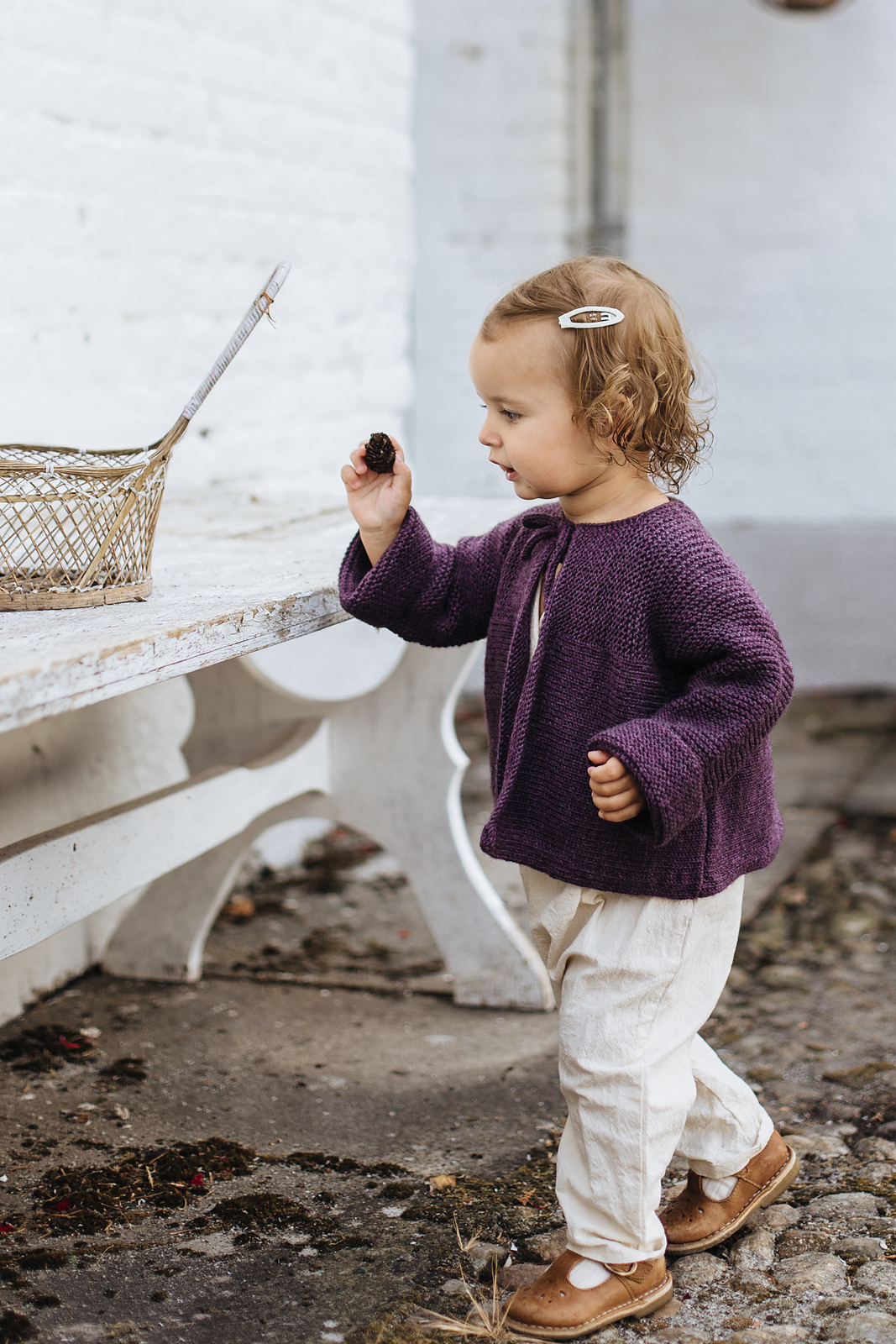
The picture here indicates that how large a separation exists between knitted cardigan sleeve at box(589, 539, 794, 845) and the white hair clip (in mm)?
267

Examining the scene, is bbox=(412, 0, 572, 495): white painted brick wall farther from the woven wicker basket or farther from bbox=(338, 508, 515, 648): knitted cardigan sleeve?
the woven wicker basket

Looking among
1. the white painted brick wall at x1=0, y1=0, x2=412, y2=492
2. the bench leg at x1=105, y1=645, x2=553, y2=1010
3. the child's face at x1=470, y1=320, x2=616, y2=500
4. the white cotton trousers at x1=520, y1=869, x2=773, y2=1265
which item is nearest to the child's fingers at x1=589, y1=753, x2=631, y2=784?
the white cotton trousers at x1=520, y1=869, x2=773, y2=1265

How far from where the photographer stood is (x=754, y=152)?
4672mm

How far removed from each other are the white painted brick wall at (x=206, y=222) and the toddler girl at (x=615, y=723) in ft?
3.54

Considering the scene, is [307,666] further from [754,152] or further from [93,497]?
[754,152]

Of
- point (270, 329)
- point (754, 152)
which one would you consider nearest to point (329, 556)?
point (270, 329)

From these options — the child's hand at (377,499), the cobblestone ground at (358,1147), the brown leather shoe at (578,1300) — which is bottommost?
the cobblestone ground at (358,1147)

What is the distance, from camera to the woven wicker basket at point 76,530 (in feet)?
4.68

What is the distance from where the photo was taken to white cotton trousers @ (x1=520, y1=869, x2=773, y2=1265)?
1.51 meters

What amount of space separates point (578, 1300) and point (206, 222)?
2125mm

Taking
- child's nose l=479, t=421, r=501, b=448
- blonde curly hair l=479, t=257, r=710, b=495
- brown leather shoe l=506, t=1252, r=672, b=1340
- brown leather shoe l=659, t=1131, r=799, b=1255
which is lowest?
brown leather shoe l=659, t=1131, r=799, b=1255

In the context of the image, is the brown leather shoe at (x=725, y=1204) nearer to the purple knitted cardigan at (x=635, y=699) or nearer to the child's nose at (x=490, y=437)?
the purple knitted cardigan at (x=635, y=699)

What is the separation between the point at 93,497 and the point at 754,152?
3.85 meters

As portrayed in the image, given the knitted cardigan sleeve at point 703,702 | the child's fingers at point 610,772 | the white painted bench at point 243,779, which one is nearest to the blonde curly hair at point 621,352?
the knitted cardigan sleeve at point 703,702
